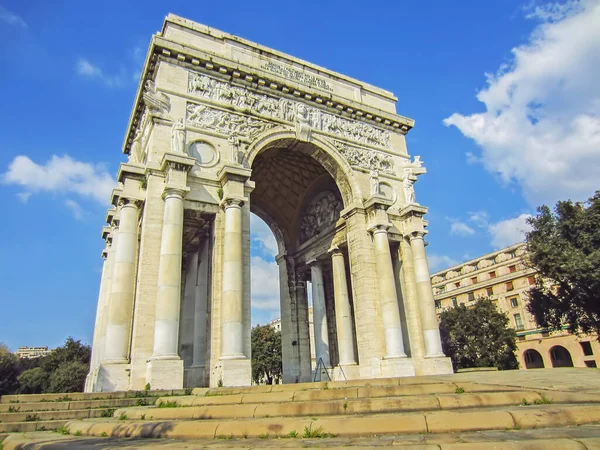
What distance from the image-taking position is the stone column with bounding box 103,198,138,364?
14641mm

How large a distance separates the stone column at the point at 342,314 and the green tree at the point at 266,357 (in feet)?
103

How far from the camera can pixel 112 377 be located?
13852 millimetres

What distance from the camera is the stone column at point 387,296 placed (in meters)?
18.6

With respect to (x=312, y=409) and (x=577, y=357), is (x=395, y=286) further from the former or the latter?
(x=577, y=357)

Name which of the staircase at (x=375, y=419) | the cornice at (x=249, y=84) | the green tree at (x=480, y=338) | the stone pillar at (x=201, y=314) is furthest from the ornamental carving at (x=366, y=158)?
the green tree at (x=480, y=338)

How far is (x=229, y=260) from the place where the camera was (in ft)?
51.6

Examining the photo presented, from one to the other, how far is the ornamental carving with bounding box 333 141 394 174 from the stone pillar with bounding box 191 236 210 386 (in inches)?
341

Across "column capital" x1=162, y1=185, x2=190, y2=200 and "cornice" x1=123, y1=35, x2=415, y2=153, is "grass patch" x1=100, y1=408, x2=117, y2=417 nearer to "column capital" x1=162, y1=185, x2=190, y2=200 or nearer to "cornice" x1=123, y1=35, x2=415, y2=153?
"column capital" x1=162, y1=185, x2=190, y2=200

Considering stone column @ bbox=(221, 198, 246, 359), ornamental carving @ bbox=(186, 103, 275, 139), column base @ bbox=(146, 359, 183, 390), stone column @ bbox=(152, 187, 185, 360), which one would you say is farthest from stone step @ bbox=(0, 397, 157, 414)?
ornamental carving @ bbox=(186, 103, 275, 139)

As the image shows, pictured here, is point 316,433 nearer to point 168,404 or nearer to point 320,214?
point 168,404

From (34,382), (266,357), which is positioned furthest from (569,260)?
(34,382)

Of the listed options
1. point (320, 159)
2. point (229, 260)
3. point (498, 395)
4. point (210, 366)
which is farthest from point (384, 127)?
point (498, 395)

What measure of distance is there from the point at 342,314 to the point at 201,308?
772 cm

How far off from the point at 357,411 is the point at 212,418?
285 cm
